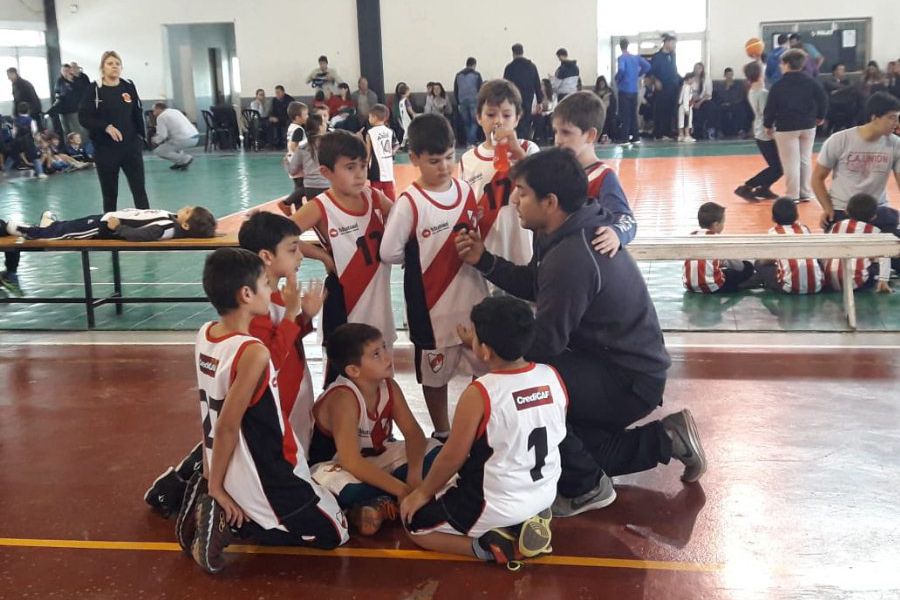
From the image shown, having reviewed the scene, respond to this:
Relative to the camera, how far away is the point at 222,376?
3205 millimetres

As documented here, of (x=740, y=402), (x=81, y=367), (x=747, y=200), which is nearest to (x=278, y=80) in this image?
(x=747, y=200)

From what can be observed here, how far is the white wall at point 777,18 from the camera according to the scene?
21.3 m

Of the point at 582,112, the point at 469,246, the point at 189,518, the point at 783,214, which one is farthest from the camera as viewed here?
the point at 783,214

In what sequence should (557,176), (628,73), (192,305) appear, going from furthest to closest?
(628,73)
(192,305)
(557,176)

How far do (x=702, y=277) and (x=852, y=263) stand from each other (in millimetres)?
1010

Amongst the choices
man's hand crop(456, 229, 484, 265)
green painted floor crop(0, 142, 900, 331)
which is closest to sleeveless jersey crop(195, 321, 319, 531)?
man's hand crop(456, 229, 484, 265)

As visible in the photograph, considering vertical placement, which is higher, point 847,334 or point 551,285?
point 551,285

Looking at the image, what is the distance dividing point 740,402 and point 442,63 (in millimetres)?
19857

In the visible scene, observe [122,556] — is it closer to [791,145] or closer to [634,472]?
[634,472]

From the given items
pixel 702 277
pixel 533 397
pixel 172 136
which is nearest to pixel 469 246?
pixel 533 397

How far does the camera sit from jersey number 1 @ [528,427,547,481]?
3.20 metres

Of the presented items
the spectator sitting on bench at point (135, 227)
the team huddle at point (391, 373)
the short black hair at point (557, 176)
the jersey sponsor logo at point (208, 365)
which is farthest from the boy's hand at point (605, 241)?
the spectator sitting on bench at point (135, 227)

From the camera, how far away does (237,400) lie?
316cm

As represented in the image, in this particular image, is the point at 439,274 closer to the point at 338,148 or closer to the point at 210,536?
the point at 338,148
